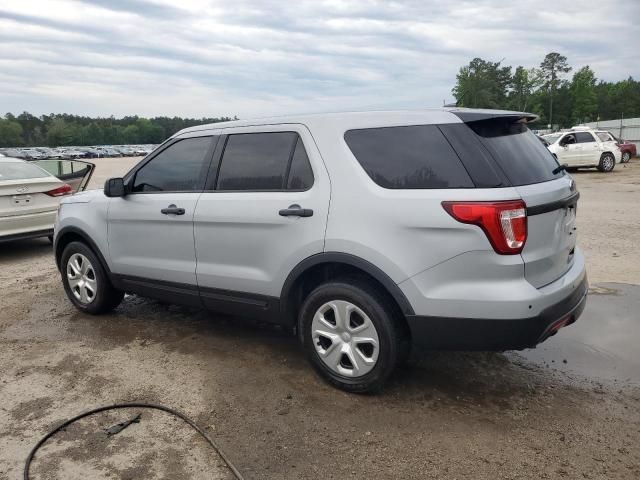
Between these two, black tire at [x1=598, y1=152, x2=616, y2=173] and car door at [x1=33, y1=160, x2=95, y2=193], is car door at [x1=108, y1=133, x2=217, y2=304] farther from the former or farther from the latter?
black tire at [x1=598, y1=152, x2=616, y2=173]

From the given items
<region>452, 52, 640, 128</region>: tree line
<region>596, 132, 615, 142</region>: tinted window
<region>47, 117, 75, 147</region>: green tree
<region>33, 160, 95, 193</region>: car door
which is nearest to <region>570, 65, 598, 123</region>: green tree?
<region>452, 52, 640, 128</region>: tree line

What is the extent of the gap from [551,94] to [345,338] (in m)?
103

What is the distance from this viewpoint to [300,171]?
3.74 meters

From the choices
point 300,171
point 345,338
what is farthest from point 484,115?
point 345,338

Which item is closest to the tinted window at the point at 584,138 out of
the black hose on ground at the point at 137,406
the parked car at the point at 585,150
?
the parked car at the point at 585,150

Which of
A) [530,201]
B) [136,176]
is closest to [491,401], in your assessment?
[530,201]

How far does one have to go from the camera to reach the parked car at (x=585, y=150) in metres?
21.8

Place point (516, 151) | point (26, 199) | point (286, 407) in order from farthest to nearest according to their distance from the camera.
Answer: point (26, 199), point (286, 407), point (516, 151)

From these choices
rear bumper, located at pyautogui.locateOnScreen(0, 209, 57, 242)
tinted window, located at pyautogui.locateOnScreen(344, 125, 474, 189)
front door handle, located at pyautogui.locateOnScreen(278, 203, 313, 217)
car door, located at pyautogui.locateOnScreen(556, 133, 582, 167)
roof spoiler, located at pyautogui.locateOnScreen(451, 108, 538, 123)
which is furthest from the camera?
car door, located at pyautogui.locateOnScreen(556, 133, 582, 167)

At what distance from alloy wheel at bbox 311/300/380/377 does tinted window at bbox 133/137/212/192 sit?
4.96 feet

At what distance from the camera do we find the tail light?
298 centimetres

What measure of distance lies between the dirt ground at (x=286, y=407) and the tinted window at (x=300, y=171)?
4.49 ft

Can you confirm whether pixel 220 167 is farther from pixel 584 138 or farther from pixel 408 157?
pixel 584 138

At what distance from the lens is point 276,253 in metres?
3.78
